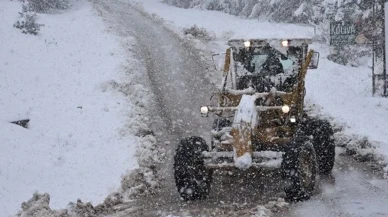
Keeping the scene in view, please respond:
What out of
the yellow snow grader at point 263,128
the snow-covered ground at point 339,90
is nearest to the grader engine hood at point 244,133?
the yellow snow grader at point 263,128

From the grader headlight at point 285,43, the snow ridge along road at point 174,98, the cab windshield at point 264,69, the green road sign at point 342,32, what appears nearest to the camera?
the snow ridge along road at point 174,98

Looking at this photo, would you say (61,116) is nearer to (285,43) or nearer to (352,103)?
(285,43)

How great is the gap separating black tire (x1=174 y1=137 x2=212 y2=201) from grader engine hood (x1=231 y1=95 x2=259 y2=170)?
0.61m

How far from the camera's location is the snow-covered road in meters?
7.75

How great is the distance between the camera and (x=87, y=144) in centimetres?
1218

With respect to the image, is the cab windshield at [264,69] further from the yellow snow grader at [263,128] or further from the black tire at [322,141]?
the black tire at [322,141]

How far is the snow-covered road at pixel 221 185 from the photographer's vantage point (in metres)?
7.75

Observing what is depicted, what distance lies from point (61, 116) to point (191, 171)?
6.83 meters

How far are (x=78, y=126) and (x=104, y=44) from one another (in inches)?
374

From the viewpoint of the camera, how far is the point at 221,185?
9359 mm

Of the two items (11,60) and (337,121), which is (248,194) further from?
(11,60)

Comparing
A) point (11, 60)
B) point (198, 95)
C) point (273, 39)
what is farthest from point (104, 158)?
point (11, 60)

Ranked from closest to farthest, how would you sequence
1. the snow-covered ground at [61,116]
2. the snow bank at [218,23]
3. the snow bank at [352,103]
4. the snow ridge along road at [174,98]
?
the snow ridge along road at [174,98]
the snow-covered ground at [61,116]
the snow bank at [352,103]
the snow bank at [218,23]

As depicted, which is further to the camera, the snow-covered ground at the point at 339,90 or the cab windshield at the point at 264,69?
the snow-covered ground at the point at 339,90
